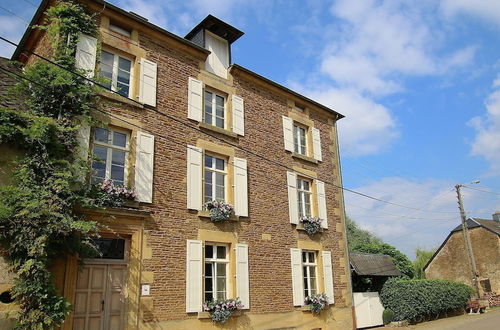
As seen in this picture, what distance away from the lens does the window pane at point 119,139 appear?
10656 millimetres

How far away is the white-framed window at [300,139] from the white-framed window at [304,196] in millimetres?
1164

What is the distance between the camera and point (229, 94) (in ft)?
44.9

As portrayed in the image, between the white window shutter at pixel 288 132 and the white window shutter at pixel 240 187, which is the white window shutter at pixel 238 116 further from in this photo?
the white window shutter at pixel 288 132

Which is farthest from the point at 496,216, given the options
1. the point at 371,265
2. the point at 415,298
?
the point at 371,265

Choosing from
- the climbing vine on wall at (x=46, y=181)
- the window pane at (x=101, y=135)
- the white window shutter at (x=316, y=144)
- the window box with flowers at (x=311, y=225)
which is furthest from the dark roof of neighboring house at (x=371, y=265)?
the climbing vine on wall at (x=46, y=181)

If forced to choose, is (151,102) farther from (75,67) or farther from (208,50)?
(208,50)

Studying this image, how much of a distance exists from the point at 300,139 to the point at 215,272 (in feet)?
21.9

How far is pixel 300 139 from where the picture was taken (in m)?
16.1

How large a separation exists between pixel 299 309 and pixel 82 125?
863 centimetres

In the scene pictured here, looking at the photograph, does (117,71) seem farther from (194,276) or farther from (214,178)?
(194,276)

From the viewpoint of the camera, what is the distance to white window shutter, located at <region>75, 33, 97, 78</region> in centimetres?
1022

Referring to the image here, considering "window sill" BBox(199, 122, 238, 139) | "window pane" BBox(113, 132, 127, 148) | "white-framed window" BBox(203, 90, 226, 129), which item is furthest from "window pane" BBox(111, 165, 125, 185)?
"white-framed window" BBox(203, 90, 226, 129)

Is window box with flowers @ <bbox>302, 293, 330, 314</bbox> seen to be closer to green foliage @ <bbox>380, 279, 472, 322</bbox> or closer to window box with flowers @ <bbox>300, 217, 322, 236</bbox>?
window box with flowers @ <bbox>300, 217, 322, 236</bbox>

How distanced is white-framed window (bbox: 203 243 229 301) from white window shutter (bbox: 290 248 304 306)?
2677mm
